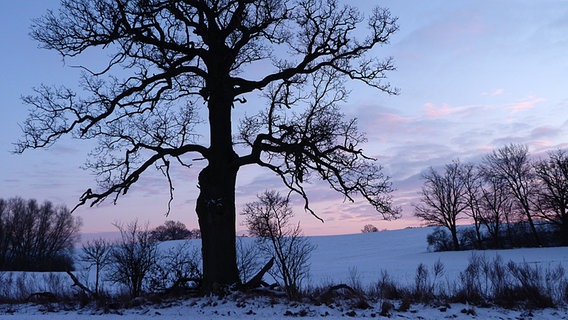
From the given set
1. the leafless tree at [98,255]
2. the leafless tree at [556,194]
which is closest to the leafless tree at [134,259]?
the leafless tree at [98,255]

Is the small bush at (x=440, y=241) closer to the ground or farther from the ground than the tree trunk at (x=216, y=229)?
closer to the ground

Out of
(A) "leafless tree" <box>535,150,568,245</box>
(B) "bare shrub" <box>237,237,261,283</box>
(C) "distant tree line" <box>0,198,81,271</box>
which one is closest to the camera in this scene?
(B) "bare shrub" <box>237,237,261,283</box>

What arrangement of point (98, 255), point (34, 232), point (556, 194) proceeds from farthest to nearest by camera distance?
point (34, 232) → point (556, 194) → point (98, 255)

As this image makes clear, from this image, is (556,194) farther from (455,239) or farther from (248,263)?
(248,263)

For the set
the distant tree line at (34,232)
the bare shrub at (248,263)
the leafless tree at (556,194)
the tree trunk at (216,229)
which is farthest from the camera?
the distant tree line at (34,232)

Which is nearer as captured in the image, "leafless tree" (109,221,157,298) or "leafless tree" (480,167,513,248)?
"leafless tree" (109,221,157,298)

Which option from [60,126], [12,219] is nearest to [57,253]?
[12,219]

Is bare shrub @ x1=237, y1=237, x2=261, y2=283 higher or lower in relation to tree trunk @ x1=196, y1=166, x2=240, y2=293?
lower

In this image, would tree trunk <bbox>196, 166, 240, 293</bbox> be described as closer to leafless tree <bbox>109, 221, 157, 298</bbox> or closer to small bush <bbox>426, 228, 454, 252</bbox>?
leafless tree <bbox>109, 221, 157, 298</bbox>

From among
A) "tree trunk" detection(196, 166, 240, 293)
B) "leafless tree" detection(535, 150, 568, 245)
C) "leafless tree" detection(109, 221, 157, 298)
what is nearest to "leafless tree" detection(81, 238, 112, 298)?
"leafless tree" detection(109, 221, 157, 298)

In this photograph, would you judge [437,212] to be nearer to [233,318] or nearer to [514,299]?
[514,299]

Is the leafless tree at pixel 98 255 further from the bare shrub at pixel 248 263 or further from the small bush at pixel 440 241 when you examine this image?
the small bush at pixel 440 241

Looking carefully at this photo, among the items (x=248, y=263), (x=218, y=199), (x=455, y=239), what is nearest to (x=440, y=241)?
(x=455, y=239)

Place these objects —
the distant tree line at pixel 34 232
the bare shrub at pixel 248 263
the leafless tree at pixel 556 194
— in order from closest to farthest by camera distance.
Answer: the bare shrub at pixel 248 263 < the leafless tree at pixel 556 194 < the distant tree line at pixel 34 232
